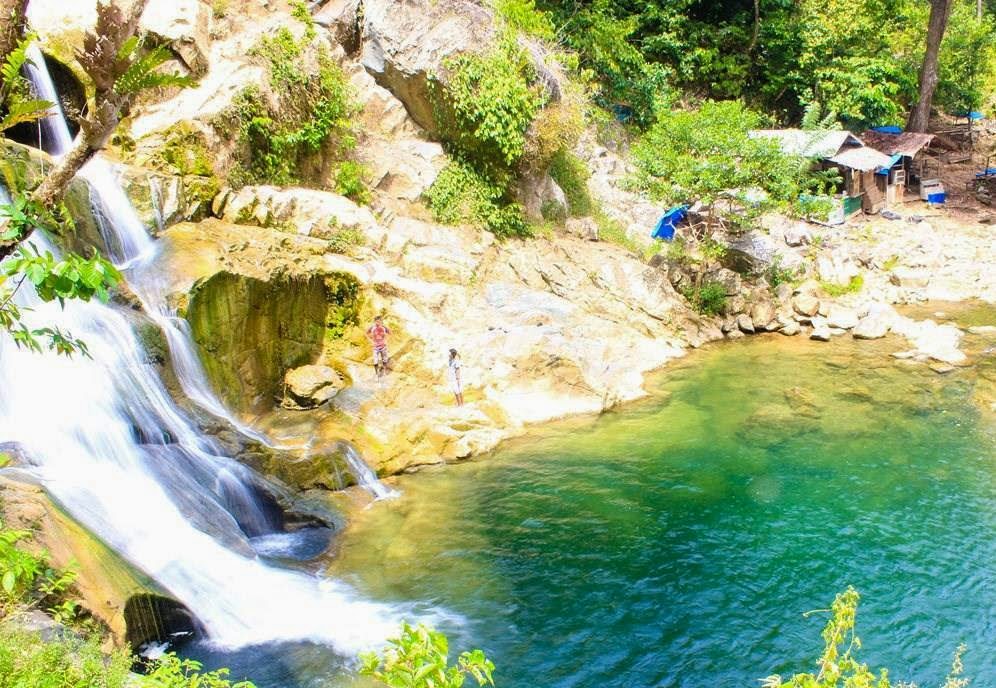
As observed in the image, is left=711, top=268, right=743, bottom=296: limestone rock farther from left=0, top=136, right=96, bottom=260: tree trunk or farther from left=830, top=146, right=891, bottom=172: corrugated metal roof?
left=0, top=136, right=96, bottom=260: tree trunk

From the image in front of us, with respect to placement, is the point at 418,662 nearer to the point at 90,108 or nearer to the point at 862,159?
the point at 90,108

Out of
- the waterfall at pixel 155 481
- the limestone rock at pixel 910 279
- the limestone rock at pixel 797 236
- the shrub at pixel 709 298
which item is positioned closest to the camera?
the waterfall at pixel 155 481

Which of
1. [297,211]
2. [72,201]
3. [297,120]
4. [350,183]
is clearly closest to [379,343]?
[297,211]

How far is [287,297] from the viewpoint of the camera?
662 inches

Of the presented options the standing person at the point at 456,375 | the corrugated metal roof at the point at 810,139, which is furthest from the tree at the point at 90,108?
the corrugated metal roof at the point at 810,139

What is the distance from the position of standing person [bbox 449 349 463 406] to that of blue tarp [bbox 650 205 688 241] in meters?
12.0

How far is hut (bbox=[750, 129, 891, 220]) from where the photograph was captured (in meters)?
30.6

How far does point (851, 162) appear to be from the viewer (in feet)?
102

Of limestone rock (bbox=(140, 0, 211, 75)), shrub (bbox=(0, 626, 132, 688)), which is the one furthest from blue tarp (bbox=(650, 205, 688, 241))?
shrub (bbox=(0, 626, 132, 688))

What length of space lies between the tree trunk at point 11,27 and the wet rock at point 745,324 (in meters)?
21.9

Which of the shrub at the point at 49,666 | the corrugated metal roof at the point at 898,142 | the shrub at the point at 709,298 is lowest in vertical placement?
the shrub at the point at 709,298

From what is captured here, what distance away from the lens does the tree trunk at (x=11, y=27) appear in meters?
6.14

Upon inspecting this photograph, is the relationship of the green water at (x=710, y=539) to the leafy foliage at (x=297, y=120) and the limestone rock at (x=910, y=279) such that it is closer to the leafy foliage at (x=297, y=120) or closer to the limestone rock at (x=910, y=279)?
the limestone rock at (x=910, y=279)

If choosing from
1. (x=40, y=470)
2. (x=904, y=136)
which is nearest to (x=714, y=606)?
(x=40, y=470)
